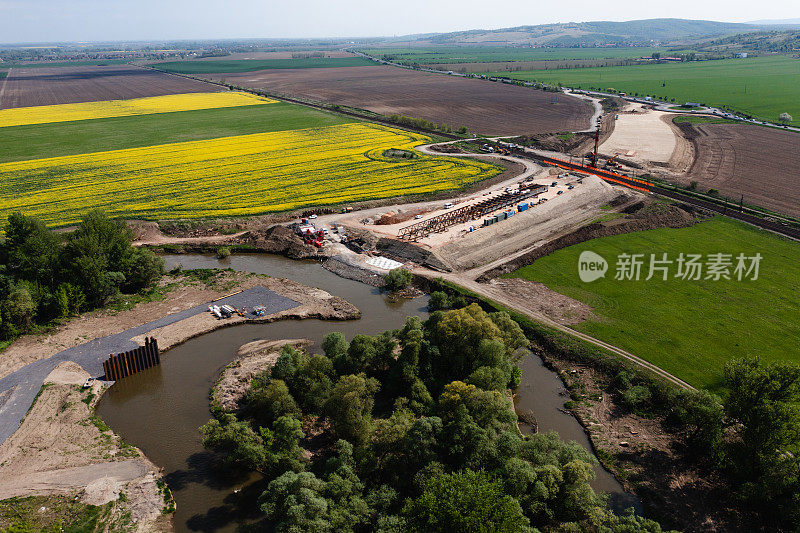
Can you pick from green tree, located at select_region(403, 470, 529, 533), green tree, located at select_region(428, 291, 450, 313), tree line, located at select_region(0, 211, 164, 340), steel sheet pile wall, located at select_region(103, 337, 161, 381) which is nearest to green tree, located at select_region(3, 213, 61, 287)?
tree line, located at select_region(0, 211, 164, 340)

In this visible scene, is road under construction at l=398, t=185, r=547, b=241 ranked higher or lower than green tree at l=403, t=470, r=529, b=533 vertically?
higher

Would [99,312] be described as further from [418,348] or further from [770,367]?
[770,367]

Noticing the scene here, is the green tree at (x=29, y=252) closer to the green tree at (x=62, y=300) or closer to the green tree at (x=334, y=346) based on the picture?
the green tree at (x=62, y=300)

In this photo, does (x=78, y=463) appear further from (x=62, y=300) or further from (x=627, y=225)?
(x=627, y=225)

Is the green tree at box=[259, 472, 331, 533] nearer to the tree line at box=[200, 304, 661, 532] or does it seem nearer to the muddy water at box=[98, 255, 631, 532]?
the tree line at box=[200, 304, 661, 532]

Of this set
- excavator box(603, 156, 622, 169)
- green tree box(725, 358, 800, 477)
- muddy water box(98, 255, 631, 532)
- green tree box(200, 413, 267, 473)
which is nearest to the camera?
green tree box(725, 358, 800, 477)

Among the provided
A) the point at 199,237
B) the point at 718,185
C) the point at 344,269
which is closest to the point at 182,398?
the point at 344,269
